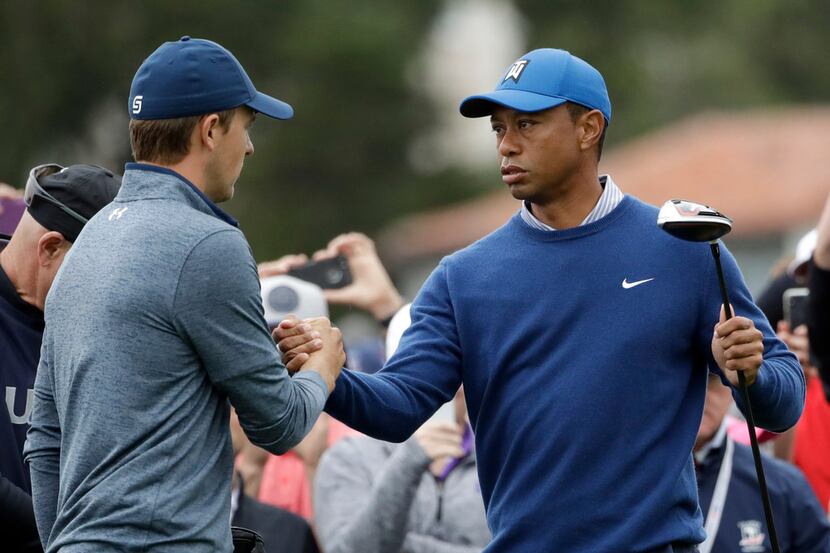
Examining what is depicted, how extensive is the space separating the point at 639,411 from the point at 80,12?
3002cm

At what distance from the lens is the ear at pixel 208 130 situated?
4656 millimetres

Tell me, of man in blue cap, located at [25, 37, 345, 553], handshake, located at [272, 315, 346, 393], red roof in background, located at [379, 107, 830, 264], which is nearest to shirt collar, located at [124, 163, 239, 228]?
man in blue cap, located at [25, 37, 345, 553]

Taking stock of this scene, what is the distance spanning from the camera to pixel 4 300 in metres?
5.54

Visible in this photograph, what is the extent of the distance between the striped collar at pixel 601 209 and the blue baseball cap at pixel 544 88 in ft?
0.92

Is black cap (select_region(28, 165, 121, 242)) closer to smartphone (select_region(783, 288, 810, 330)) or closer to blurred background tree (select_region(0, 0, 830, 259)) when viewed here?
smartphone (select_region(783, 288, 810, 330))

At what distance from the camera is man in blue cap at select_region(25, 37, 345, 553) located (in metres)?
4.39

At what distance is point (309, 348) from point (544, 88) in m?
1.21

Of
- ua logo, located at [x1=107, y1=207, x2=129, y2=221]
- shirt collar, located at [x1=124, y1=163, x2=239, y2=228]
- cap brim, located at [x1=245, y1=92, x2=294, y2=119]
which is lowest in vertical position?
ua logo, located at [x1=107, y1=207, x2=129, y2=221]

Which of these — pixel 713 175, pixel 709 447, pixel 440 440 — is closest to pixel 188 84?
pixel 440 440

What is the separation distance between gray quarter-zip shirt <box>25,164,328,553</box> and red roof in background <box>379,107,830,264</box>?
34927mm

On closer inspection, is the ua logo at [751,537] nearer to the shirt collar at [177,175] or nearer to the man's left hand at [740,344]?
the man's left hand at [740,344]

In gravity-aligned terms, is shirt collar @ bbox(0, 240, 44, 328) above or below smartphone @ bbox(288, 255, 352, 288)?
above

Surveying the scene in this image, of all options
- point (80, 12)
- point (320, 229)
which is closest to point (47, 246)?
point (80, 12)

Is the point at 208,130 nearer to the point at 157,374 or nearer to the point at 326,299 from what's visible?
the point at 157,374
